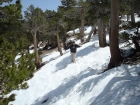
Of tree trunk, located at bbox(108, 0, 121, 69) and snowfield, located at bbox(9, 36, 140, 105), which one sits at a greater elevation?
tree trunk, located at bbox(108, 0, 121, 69)

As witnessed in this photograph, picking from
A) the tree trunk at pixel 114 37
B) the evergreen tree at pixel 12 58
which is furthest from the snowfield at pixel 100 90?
the evergreen tree at pixel 12 58

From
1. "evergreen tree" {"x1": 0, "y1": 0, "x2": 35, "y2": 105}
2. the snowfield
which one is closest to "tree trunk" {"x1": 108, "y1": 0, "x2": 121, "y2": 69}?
the snowfield

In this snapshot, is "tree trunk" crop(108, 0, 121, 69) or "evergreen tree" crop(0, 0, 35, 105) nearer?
"evergreen tree" crop(0, 0, 35, 105)

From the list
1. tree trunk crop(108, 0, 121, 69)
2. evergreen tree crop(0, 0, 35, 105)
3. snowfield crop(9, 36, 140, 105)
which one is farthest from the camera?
tree trunk crop(108, 0, 121, 69)

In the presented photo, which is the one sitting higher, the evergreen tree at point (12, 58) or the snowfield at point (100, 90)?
the evergreen tree at point (12, 58)

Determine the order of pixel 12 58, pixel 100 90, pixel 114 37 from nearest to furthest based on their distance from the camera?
pixel 12 58, pixel 100 90, pixel 114 37

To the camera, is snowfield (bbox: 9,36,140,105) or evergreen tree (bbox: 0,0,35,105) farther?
evergreen tree (bbox: 0,0,35,105)

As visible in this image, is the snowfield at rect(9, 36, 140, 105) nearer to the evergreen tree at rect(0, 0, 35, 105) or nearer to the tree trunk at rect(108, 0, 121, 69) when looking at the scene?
the tree trunk at rect(108, 0, 121, 69)

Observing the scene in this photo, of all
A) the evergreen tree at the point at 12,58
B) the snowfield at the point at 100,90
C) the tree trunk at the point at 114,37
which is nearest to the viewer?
the snowfield at the point at 100,90

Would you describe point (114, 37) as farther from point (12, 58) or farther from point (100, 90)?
point (12, 58)

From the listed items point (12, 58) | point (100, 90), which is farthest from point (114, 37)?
point (12, 58)

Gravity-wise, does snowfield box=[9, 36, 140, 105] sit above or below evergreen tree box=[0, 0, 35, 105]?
below

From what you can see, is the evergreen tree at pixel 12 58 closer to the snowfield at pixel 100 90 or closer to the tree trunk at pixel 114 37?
the snowfield at pixel 100 90

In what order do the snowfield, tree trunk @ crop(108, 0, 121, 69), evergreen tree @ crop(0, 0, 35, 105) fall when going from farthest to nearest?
tree trunk @ crop(108, 0, 121, 69) < evergreen tree @ crop(0, 0, 35, 105) < the snowfield
